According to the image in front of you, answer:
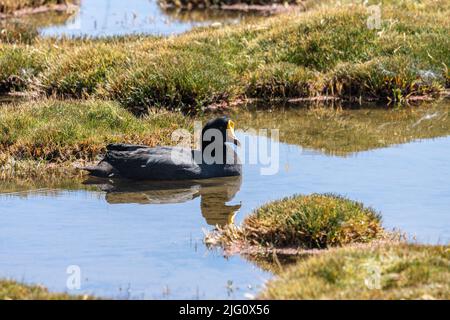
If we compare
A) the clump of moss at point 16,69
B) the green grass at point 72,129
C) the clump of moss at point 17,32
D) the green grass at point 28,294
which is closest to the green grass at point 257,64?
the clump of moss at point 16,69

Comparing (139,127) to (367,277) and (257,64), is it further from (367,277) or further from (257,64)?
(367,277)

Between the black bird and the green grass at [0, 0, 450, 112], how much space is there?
399 cm

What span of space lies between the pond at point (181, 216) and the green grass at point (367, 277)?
0.74 metres

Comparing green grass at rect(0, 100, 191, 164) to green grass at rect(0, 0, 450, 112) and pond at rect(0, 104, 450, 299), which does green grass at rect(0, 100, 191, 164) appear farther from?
green grass at rect(0, 0, 450, 112)

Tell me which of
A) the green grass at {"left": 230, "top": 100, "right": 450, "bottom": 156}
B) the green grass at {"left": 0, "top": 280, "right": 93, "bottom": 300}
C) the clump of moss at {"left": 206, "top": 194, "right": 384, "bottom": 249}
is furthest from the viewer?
the green grass at {"left": 230, "top": 100, "right": 450, "bottom": 156}

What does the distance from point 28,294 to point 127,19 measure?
24308 mm

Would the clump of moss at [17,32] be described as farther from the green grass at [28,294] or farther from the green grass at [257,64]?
the green grass at [28,294]

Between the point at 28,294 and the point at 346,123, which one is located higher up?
the point at 346,123

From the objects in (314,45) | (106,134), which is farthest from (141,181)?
(314,45)

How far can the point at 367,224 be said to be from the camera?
40.3ft

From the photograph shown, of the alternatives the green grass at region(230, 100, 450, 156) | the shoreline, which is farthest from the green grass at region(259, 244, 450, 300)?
the shoreline

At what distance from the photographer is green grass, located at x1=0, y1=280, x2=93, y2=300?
945 centimetres

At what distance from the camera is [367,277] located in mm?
9781

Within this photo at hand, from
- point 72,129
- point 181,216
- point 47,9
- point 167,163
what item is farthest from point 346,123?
point 47,9
